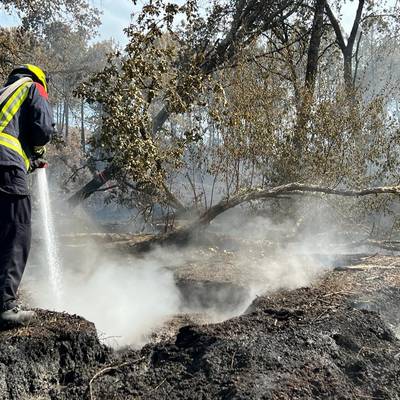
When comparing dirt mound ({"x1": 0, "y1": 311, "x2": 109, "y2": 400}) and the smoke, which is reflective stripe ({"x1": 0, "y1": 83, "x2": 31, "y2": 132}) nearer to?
dirt mound ({"x1": 0, "y1": 311, "x2": 109, "y2": 400})

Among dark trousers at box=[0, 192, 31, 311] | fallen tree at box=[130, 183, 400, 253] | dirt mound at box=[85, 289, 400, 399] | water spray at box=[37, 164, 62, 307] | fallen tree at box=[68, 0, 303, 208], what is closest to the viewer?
dirt mound at box=[85, 289, 400, 399]

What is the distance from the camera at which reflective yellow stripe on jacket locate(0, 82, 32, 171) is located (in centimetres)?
323

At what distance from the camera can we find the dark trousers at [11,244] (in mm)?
3117

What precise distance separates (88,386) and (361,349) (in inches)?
71.5

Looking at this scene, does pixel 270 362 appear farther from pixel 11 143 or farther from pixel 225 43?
pixel 225 43

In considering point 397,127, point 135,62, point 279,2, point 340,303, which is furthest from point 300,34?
point 340,303

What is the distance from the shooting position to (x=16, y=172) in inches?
126

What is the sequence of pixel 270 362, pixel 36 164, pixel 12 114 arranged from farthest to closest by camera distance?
1. pixel 36 164
2. pixel 12 114
3. pixel 270 362

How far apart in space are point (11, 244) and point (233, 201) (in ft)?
17.0

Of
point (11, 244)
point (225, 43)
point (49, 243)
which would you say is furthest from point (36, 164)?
point (225, 43)

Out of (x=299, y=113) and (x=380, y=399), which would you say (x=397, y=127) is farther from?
(x=380, y=399)

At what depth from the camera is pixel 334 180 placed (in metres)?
9.34

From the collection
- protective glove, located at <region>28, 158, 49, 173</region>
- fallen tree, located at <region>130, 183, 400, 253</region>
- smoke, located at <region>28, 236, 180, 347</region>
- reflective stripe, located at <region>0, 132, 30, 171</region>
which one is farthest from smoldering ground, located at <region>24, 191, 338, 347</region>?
reflective stripe, located at <region>0, 132, 30, 171</region>

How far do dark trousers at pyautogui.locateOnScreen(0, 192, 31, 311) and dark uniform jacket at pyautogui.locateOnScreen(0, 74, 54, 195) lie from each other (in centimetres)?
10
